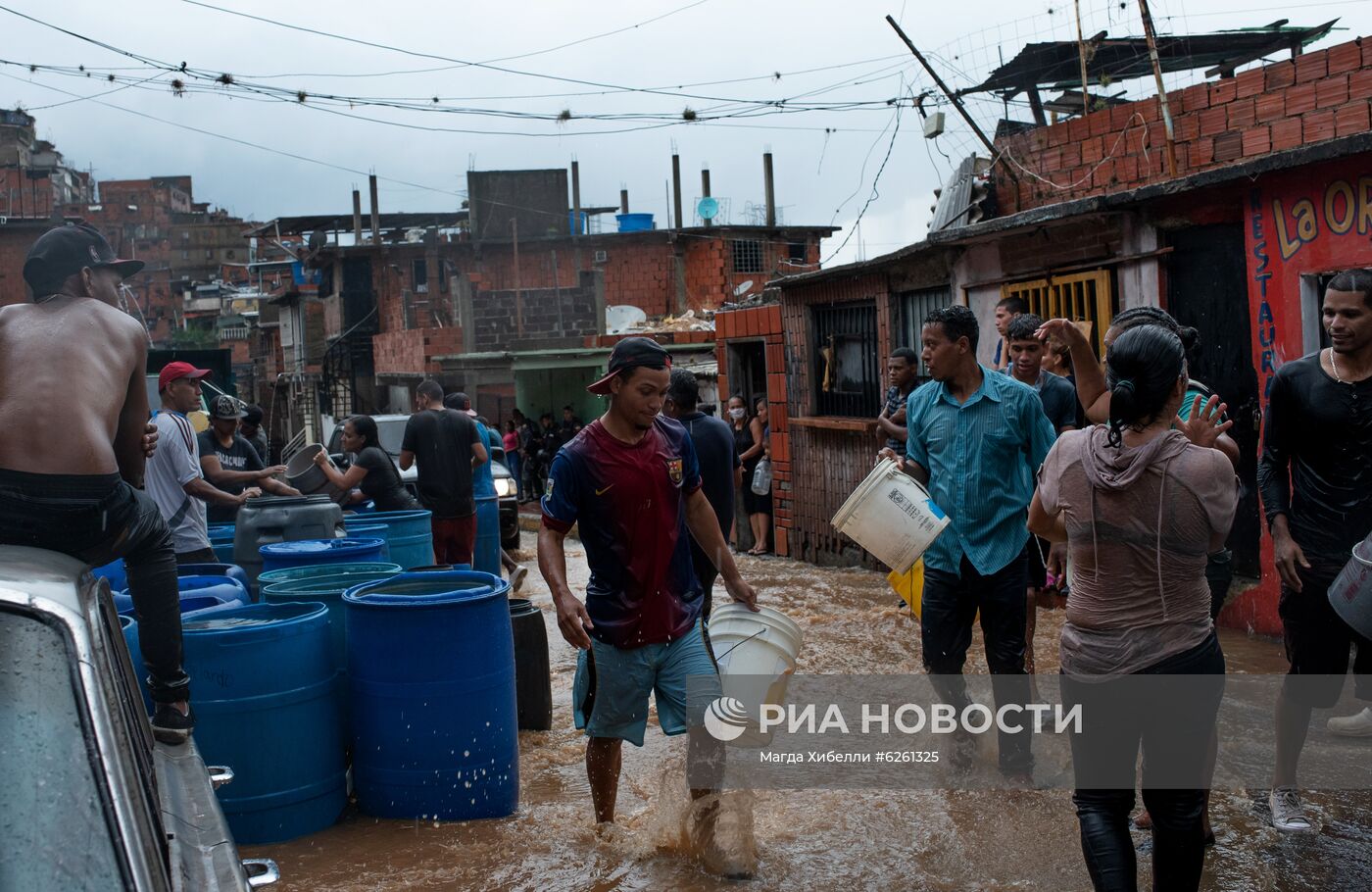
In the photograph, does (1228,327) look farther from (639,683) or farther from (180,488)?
(180,488)

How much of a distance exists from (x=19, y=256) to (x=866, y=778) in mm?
42495

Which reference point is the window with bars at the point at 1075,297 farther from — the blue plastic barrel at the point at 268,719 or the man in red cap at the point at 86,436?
the man in red cap at the point at 86,436

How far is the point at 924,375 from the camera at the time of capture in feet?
35.4

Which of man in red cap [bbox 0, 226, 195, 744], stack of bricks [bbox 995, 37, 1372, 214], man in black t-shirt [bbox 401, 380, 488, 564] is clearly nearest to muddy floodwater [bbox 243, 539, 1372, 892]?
man in red cap [bbox 0, 226, 195, 744]

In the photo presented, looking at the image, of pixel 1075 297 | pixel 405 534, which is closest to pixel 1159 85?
pixel 1075 297

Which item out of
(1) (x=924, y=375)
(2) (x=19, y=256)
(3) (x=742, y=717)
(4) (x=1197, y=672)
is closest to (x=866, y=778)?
(3) (x=742, y=717)

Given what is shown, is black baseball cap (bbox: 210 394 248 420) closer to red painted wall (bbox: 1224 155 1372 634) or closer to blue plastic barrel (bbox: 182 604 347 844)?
blue plastic barrel (bbox: 182 604 347 844)

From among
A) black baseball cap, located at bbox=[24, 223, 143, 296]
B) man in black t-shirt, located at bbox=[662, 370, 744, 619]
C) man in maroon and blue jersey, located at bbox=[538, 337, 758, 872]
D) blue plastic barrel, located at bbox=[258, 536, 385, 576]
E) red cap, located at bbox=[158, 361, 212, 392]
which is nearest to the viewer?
black baseball cap, located at bbox=[24, 223, 143, 296]

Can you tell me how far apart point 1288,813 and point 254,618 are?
13.3 feet

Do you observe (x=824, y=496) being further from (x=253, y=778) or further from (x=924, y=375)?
(x=253, y=778)

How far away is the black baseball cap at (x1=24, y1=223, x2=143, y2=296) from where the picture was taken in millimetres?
3801

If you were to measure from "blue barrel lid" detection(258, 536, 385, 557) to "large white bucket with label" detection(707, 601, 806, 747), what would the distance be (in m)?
2.37

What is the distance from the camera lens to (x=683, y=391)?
6180 millimetres

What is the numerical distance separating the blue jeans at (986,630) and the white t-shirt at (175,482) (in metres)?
4.10
